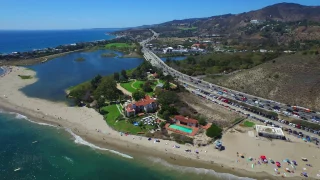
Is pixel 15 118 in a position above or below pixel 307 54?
below

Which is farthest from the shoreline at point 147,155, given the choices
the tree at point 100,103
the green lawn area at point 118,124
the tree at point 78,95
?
the tree at point 78,95

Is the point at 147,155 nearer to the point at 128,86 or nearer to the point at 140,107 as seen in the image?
the point at 140,107

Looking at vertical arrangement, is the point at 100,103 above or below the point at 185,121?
above

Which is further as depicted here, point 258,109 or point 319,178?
point 258,109

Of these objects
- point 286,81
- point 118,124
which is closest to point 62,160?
point 118,124

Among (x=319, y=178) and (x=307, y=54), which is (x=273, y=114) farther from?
(x=307, y=54)

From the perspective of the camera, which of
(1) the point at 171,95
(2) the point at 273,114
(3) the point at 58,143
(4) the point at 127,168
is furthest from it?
(1) the point at 171,95

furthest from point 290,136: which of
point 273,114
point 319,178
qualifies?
point 319,178

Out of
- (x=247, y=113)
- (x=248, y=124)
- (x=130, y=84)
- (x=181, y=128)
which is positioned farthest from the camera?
(x=130, y=84)

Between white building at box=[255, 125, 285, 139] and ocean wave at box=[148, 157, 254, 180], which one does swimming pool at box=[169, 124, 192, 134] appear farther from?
white building at box=[255, 125, 285, 139]
